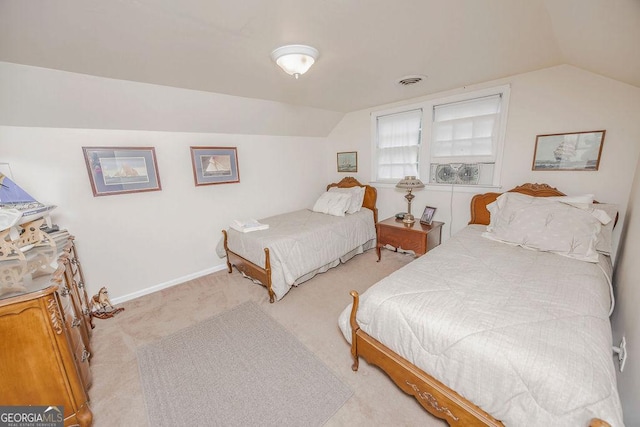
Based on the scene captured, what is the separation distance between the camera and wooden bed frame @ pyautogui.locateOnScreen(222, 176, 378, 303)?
2559 mm

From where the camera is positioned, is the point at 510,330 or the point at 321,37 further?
the point at 321,37

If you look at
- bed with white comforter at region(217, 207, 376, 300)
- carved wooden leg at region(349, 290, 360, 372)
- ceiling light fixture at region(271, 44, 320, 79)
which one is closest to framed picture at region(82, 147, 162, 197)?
bed with white comforter at region(217, 207, 376, 300)

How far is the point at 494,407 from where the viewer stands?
3.41 feet

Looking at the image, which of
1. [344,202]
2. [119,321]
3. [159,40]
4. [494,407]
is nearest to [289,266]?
[344,202]

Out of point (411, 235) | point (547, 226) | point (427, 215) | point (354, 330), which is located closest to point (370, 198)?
point (427, 215)

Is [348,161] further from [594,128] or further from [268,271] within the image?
[594,128]

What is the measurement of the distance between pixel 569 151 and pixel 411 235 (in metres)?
1.66

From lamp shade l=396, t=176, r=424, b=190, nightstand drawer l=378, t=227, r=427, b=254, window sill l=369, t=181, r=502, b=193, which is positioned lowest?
nightstand drawer l=378, t=227, r=427, b=254

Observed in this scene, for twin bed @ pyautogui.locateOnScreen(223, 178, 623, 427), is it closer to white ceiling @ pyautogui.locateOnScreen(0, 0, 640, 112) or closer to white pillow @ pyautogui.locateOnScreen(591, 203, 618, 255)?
white pillow @ pyautogui.locateOnScreen(591, 203, 618, 255)

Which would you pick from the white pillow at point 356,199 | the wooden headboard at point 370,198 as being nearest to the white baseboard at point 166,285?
the white pillow at point 356,199

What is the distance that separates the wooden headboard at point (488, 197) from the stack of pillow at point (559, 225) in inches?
8.0

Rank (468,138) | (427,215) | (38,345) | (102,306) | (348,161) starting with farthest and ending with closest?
(348,161) → (427,215) → (468,138) → (102,306) → (38,345)

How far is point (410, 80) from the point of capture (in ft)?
8.18

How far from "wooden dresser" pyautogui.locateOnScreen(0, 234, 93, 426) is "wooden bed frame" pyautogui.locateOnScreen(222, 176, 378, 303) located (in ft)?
4.79
